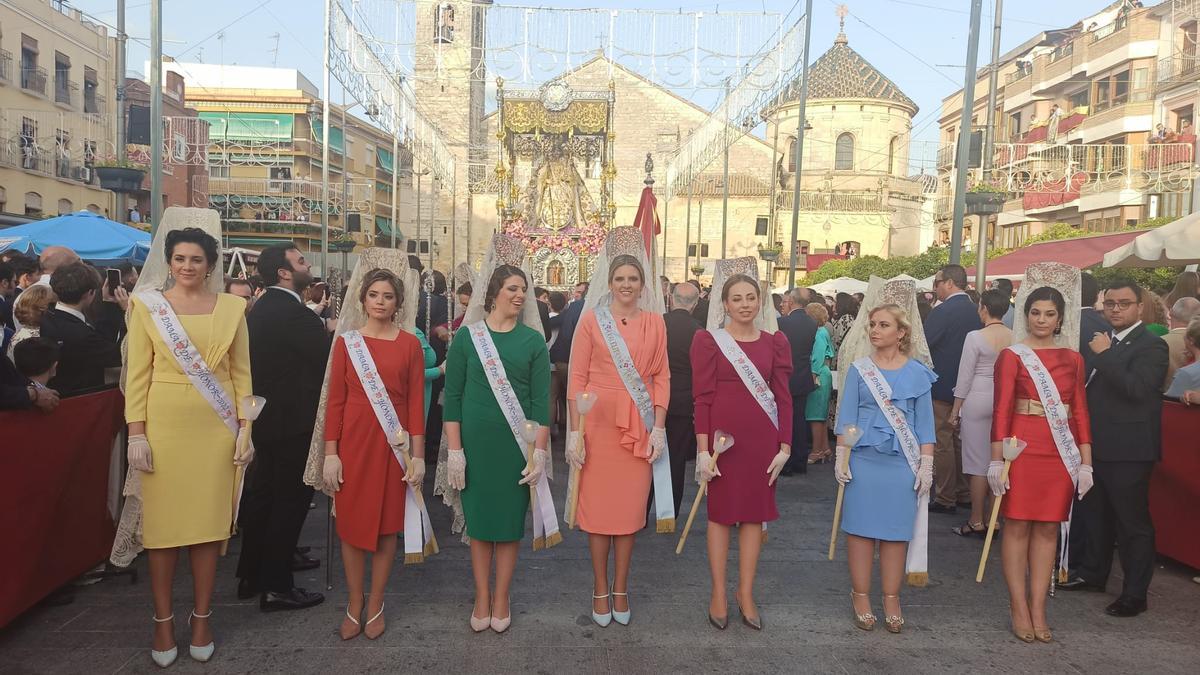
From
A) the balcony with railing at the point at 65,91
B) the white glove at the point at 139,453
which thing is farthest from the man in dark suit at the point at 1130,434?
the balcony with railing at the point at 65,91

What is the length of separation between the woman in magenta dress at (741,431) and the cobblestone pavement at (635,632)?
367 mm

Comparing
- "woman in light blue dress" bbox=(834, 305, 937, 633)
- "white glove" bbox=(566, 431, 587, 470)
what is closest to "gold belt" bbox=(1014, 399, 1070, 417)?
"woman in light blue dress" bbox=(834, 305, 937, 633)

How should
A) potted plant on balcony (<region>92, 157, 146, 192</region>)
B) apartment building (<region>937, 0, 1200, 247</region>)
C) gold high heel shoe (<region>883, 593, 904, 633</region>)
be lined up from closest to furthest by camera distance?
gold high heel shoe (<region>883, 593, 904, 633</region>), potted plant on balcony (<region>92, 157, 146, 192</region>), apartment building (<region>937, 0, 1200, 247</region>)

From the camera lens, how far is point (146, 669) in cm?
395

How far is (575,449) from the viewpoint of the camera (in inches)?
174

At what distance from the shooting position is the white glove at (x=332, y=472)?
164 inches

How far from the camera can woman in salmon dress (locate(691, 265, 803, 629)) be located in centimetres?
450

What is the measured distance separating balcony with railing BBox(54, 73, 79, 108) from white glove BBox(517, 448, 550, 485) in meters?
29.2

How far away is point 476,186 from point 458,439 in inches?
1483

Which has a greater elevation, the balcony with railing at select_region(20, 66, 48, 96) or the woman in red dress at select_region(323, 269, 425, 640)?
the balcony with railing at select_region(20, 66, 48, 96)

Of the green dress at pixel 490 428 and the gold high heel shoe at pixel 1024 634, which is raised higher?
the green dress at pixel 490 428

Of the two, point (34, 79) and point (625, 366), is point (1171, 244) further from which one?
point (34, 79)

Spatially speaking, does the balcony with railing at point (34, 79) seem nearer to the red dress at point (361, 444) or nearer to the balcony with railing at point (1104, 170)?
the balcony with railing at point (1104, 170)

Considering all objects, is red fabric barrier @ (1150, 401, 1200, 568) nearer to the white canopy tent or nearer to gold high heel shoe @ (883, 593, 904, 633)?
gold high heel shoe @ (883, 593, 904, 633)
